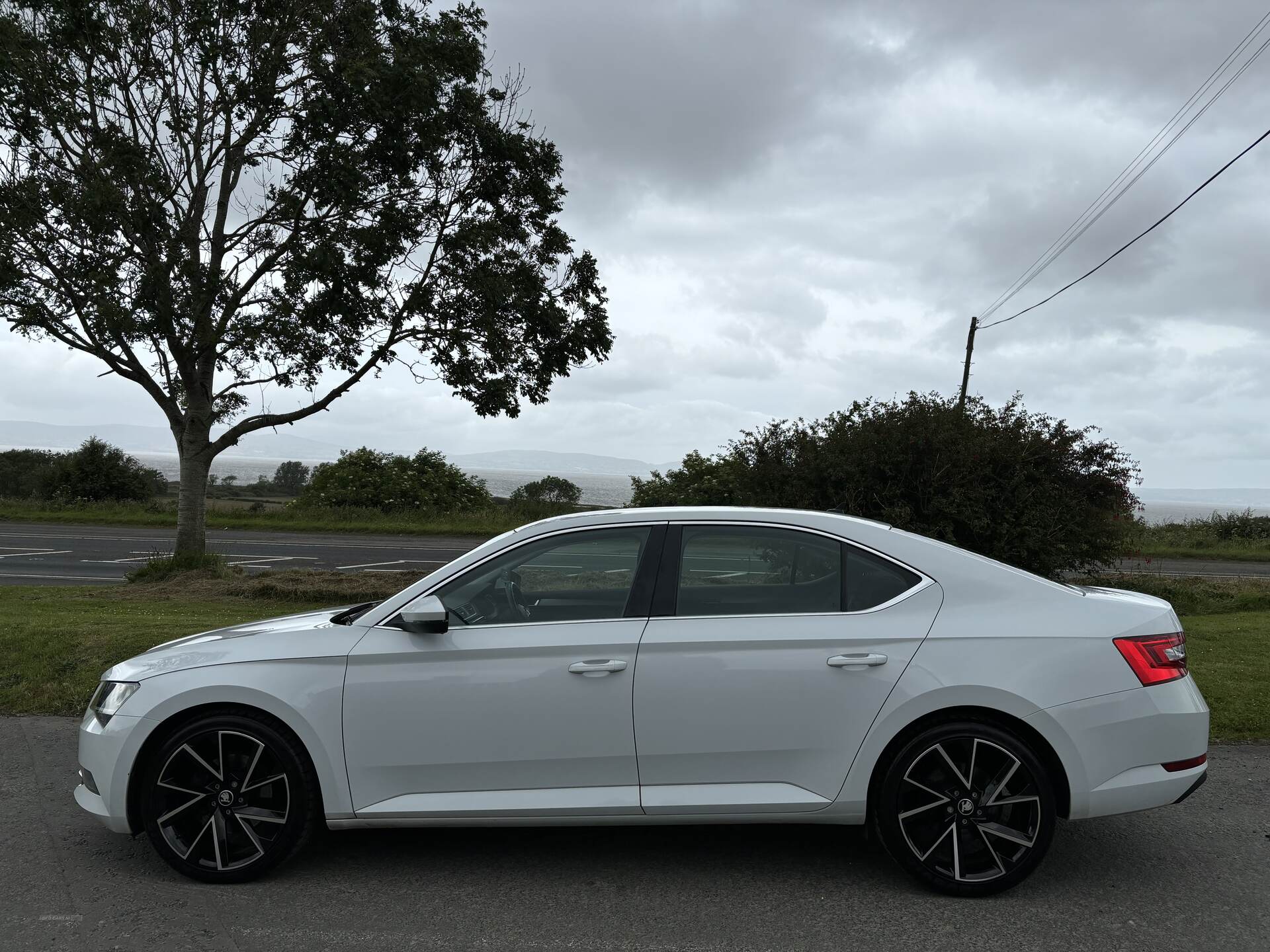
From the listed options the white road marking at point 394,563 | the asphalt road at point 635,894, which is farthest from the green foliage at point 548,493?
the asphalt road at point 635,894

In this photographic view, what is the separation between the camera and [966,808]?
3844 mm

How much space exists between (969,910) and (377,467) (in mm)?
29964

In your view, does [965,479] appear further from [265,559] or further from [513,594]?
[265,559]

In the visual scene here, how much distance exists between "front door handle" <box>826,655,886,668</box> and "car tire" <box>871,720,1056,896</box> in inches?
13.5

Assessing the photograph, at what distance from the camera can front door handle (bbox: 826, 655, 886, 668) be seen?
3832mm

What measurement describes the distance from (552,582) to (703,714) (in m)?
0.89

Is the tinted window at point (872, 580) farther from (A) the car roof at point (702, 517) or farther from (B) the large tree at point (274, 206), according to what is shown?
(B) the large tree at point (274, 206)

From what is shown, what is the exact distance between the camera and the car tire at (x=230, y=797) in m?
3.98

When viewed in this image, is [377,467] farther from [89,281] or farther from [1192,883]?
[1192,883]

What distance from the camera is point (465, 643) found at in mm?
3979

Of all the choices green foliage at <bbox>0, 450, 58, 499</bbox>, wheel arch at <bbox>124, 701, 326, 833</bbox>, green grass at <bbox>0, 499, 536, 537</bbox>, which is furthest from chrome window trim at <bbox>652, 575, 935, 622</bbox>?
green foliage at <bbox>0, 450, 58, 499</bbox>

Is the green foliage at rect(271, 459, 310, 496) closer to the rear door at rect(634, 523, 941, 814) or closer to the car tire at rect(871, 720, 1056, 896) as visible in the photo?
the rear door at rect(634, 523, 941, 814)

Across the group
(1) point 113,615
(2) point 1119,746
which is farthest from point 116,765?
(1) point 113,615

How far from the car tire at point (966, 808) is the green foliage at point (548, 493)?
27091 millimetres
